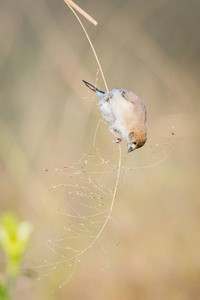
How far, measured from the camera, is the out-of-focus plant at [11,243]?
0.19 feet

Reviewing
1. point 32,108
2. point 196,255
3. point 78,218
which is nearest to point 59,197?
point 78,218

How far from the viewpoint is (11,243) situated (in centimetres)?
6

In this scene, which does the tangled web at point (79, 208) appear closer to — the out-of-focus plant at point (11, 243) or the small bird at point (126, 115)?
the small bird at point (126, 115)

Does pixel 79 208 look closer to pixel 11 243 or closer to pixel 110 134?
pixel 110 134

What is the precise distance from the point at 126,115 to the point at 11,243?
0.30 meters

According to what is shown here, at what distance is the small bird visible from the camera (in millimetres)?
358

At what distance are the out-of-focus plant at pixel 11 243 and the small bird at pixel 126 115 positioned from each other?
0.30 m

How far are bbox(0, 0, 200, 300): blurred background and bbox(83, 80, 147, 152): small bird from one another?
0.61 feet

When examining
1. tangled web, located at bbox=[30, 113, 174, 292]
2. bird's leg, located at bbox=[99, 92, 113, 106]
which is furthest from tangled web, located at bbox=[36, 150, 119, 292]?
bird's leg, located at bbox=[99, 92, 113, 106]

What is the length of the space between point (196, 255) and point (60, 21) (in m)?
0.45

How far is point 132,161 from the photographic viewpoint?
1.92ft

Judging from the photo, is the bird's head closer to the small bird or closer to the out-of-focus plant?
the small bird

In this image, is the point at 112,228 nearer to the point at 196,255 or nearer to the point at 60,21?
the point at 196,255

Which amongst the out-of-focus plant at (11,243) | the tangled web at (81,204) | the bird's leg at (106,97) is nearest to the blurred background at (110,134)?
the tangled web at (81,204)
